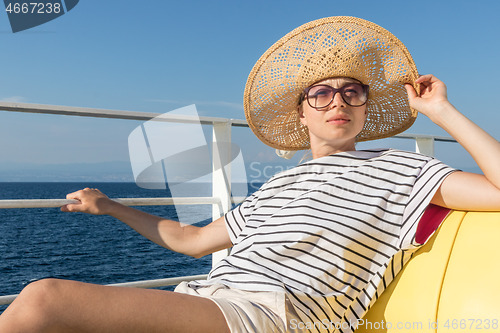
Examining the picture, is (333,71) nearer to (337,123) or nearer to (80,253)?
(337,123)

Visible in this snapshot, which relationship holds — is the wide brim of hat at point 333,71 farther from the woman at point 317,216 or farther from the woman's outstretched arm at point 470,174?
the woman's outstretched arm at point 470,174

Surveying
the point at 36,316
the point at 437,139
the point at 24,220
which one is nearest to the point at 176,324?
the point at 36,316

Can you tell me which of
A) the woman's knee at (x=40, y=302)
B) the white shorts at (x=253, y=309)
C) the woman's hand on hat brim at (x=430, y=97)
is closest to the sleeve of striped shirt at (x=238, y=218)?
the white shorts at (x=253, y=309)

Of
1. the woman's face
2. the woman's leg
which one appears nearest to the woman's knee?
the woman's leg

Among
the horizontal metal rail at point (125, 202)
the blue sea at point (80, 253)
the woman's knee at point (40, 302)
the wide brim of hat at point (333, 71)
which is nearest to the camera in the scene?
the woman's knee at point (40, 302)

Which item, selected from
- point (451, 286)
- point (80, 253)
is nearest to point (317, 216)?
point (451, 286)

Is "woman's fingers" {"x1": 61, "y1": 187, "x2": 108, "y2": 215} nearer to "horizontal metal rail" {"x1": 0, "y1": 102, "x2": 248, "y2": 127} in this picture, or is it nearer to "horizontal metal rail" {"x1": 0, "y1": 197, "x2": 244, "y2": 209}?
"horizontal metal rail" {"x1": 0, "y1": 197, "x2": 244, "y2": 209}

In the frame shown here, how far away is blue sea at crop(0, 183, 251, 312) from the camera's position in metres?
37.6

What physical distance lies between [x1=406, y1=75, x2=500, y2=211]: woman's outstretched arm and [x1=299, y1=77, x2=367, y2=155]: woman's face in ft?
0.98

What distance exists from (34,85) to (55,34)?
28.2 ft

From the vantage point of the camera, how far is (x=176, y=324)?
120 cm

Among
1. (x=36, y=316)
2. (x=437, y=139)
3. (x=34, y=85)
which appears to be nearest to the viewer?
(x=36, y=316)

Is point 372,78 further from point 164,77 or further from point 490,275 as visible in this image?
point 164,77

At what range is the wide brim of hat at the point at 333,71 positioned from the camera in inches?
70.9
